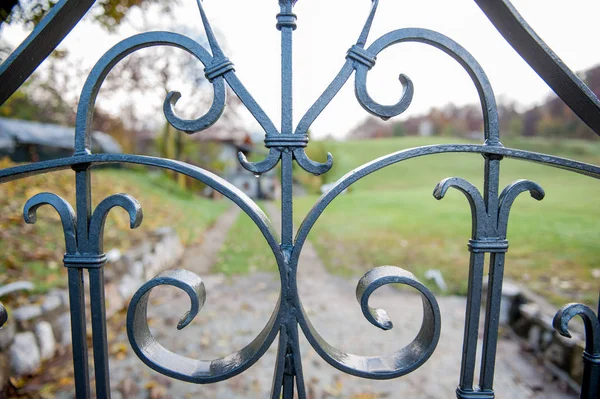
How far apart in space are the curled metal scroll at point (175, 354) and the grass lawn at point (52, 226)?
3238mm

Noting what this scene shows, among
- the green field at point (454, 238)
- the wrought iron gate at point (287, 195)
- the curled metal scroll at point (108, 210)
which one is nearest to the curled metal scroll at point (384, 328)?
the wrought iron gate at point (287, 195)

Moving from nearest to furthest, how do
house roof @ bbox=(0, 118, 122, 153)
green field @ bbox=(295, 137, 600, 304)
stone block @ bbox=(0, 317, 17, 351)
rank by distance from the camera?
stone block @ bbox=(0, 317, 17, 351) < green field @ bbox=(295, 137, 600, 304) < house roof @ bbox=(0, 118, 122, 153)

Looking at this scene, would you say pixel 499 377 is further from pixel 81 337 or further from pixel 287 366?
pixel 81 337

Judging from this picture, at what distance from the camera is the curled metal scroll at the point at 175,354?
0.70 meters


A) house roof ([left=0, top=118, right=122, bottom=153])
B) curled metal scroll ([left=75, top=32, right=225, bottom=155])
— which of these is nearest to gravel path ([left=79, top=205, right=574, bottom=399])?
curled metal scroll ([left=75, top=32, right=225, bottom=155])

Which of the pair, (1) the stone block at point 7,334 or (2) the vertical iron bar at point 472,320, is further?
(1) the stone block at point 7,334

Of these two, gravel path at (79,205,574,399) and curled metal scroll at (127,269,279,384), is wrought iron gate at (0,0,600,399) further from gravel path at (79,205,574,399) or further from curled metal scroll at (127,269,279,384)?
gravel path at (79,205,574,399)

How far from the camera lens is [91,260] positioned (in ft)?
2.42

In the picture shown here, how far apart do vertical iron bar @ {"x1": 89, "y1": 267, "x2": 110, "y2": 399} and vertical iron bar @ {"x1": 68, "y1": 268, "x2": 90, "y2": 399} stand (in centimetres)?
3

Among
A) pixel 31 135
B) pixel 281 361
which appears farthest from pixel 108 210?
pixel 31 135

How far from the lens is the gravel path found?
108 inches

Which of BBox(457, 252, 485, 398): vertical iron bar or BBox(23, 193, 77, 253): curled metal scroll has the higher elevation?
BBox(23, 193, 77, 253): curled metal scroll

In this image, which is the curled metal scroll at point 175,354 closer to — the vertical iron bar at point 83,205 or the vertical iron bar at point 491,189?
the vertical iron bar at point 83,205

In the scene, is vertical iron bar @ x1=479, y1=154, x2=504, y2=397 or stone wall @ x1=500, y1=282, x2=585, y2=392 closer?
vertical iron bar @ x1=479, y1=154, x2=504, y2=397
